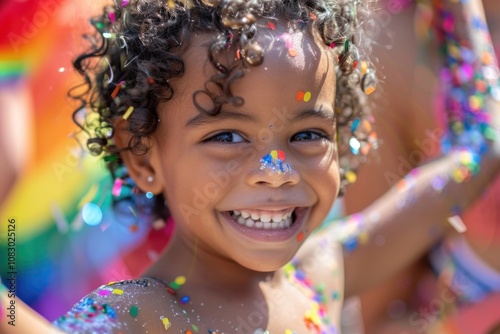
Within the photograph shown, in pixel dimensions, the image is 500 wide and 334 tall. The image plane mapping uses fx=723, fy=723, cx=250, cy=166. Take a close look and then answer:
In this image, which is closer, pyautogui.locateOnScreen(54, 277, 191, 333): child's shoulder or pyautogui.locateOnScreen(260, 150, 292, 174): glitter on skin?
pyautogui.locateOnScreen(54, 277, 191, 333): child's shoulder

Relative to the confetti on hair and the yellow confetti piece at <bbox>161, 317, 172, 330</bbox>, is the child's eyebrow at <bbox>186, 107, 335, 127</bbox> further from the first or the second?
the yellow confetti piece at <bbox>161, 317, 172, 330</bbox>

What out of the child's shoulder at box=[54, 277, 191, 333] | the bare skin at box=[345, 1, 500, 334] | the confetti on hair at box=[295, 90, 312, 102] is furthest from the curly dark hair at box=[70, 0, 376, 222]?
the bare skin at box=[345, 1, 500, 334]

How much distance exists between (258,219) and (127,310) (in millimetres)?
367

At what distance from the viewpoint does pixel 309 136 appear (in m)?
1.72

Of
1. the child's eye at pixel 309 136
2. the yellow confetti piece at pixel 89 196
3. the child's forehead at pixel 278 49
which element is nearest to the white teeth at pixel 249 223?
the child's eye at pixel 309 136

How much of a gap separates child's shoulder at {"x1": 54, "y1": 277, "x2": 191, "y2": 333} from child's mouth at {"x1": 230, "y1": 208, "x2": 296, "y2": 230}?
23cm

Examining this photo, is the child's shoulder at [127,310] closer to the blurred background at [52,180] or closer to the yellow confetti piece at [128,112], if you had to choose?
the yellow confetti piece at [128,112]

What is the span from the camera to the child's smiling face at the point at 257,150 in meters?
1.59

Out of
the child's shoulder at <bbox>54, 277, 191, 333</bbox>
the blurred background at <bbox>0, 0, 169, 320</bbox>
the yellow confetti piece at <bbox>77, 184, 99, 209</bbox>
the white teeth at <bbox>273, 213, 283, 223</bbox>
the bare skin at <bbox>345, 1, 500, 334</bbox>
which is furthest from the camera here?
the bare skin at <bbox>345, 1, 500, 334</bbox>

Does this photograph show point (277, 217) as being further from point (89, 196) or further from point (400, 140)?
point (400, 140)

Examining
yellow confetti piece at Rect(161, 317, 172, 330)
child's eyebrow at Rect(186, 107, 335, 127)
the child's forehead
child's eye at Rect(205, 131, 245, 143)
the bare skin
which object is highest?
the child's forehead

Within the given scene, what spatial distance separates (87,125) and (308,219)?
704mm

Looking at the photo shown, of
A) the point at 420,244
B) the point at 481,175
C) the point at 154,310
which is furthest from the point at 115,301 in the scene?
→ the point at 481,175

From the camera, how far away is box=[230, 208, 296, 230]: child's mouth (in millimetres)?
1663
